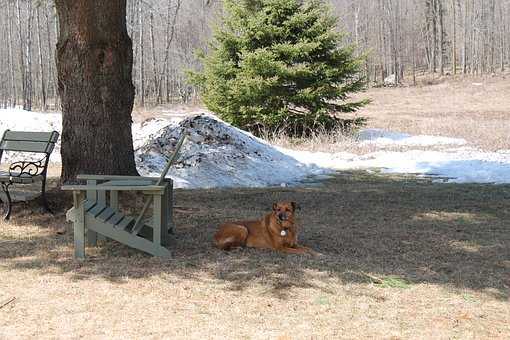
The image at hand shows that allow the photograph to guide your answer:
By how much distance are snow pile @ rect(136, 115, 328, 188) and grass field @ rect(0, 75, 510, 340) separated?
106 inches

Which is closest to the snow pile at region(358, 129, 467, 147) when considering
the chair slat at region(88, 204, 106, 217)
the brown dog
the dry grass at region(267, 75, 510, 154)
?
the dry grass at region(267, 75, 510, 154)

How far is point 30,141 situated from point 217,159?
477 centimetres

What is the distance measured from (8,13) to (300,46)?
1436 inches

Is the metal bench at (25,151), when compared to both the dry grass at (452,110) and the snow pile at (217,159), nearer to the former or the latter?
the snow pile at (217,159)

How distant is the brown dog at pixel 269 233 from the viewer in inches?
236

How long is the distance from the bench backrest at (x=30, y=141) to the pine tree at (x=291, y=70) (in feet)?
33.8

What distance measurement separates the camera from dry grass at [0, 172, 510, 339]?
163 inches

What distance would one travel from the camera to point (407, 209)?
9.01 metres

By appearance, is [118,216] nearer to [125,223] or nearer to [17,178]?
[125,223]

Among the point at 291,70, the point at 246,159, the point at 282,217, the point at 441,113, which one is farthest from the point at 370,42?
the point at 282,217

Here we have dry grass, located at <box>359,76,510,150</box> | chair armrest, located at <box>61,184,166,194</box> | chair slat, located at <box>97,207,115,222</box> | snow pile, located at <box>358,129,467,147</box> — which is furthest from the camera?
dry grass, located at <box>359,76,510,150</box>

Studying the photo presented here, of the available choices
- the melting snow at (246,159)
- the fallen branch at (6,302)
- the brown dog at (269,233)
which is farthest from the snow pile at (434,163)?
the fallen branch at (6,302)

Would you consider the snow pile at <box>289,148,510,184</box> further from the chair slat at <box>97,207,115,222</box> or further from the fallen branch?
the fallen branch

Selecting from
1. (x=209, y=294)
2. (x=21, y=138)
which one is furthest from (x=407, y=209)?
(x=21, y=138)
